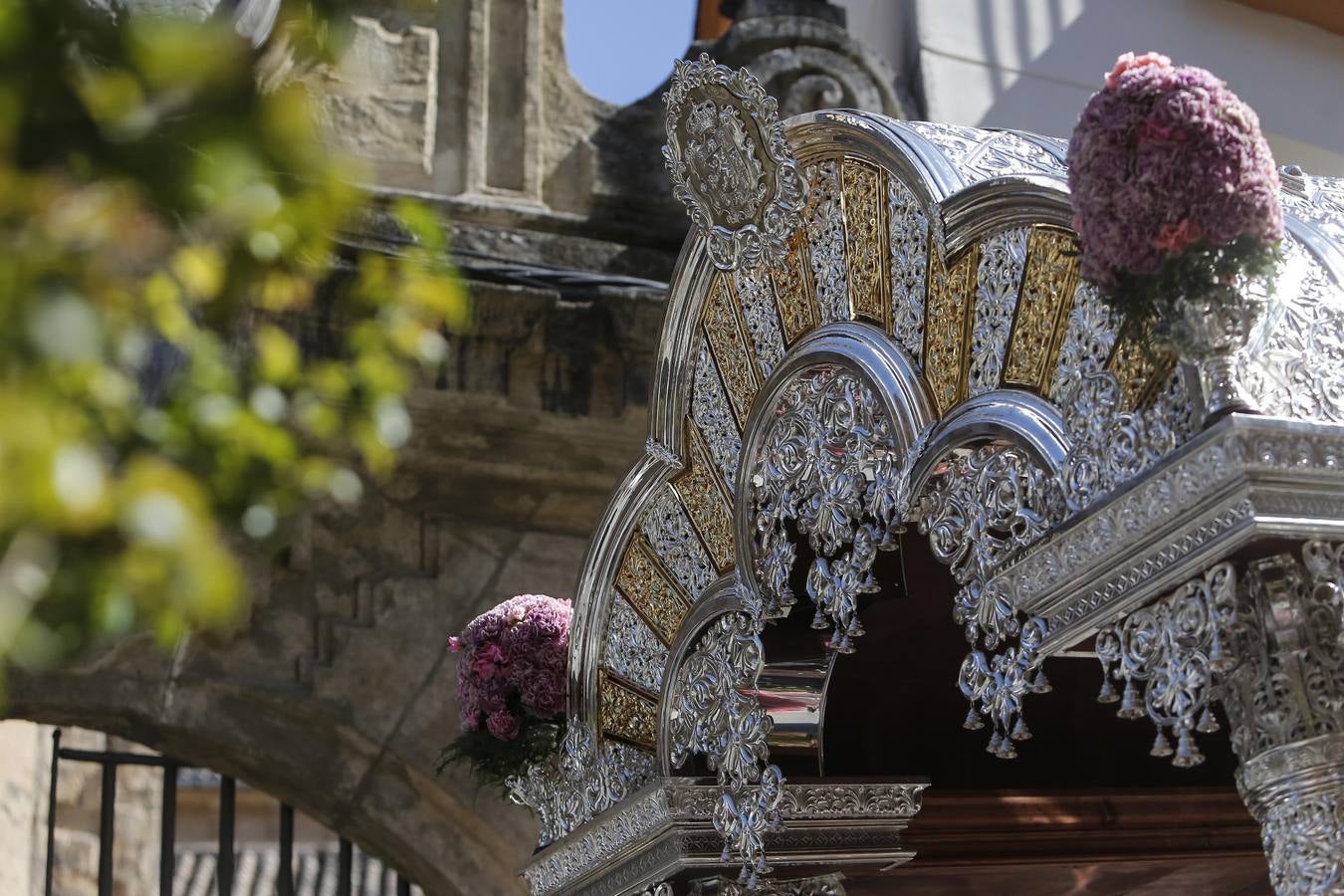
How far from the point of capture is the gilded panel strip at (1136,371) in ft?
8.84

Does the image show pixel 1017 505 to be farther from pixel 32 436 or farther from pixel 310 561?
pixel 310 561

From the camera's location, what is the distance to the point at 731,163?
3.76 metres

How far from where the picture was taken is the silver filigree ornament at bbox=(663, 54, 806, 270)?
365 centimetres

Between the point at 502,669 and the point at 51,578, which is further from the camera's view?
the point at 502,669

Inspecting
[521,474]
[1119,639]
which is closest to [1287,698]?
[1119,639]

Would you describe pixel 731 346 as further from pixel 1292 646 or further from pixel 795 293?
pixel 1292 646

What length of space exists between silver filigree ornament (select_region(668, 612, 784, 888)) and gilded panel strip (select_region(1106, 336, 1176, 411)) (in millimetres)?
1127

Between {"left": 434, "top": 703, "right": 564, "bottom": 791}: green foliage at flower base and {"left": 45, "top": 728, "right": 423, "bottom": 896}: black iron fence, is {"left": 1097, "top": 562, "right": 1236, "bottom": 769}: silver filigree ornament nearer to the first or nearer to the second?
{"left": 434, "top": 703, "right": 564, "bottom": 791}: green foliage at flower base

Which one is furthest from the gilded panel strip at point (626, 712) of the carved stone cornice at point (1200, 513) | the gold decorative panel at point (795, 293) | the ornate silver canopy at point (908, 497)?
the carved stone cornice at point (1200, 513)

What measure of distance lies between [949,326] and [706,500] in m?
0.90

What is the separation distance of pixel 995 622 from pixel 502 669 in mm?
1701

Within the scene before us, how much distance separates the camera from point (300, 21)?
1627 millimetres

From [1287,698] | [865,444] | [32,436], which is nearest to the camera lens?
[32,436]

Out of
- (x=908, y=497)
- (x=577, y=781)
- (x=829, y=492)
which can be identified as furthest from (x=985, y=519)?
(x=577, y=781)
